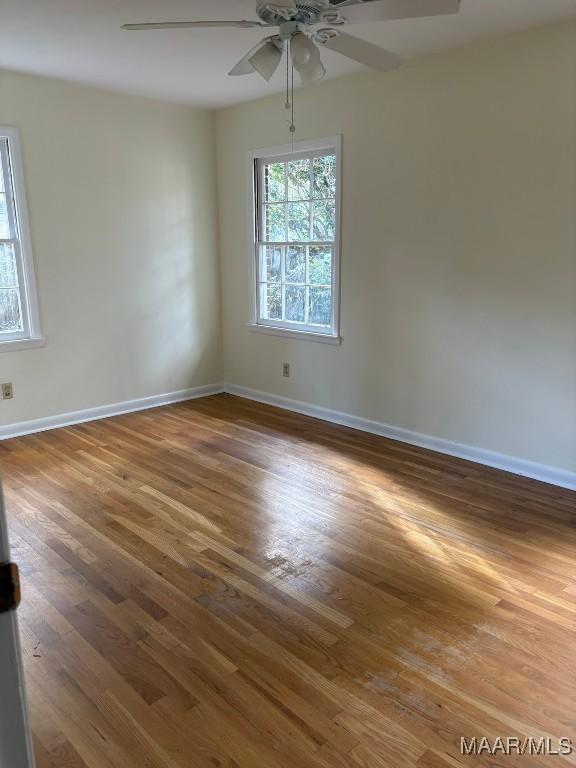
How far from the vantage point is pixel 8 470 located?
3715 millimetres

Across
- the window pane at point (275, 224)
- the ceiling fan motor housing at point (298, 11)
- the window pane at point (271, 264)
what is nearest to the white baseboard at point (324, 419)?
the window pane at point (271, 264)

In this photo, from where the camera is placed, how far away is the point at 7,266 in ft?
14.0

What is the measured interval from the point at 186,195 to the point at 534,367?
3301 millimetres

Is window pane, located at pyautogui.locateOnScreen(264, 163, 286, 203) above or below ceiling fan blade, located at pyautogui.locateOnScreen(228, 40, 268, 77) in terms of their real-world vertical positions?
below

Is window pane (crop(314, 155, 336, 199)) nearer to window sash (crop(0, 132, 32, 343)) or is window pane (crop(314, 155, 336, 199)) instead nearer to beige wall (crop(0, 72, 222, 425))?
beige wall (crop(0, 72, 222, 425))

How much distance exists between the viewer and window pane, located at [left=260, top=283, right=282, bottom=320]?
16.8 feet

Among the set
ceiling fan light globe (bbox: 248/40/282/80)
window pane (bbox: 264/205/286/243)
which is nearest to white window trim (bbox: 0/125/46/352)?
Answer: window pane (bbox: 264/205/286/243)

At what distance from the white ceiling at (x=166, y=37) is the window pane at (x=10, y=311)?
1.52m

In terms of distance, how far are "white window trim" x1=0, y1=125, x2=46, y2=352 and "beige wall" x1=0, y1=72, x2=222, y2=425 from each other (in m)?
0.05

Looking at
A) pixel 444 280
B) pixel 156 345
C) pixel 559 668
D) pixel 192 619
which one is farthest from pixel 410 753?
pixel 156 345

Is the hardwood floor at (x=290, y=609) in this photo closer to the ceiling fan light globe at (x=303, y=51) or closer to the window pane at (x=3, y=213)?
the window pane at (x=3, y=213)

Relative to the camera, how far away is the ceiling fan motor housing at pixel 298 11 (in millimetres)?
2242

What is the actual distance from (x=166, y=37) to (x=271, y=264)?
213 cm

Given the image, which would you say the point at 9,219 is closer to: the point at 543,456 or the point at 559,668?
the point at 543,456
